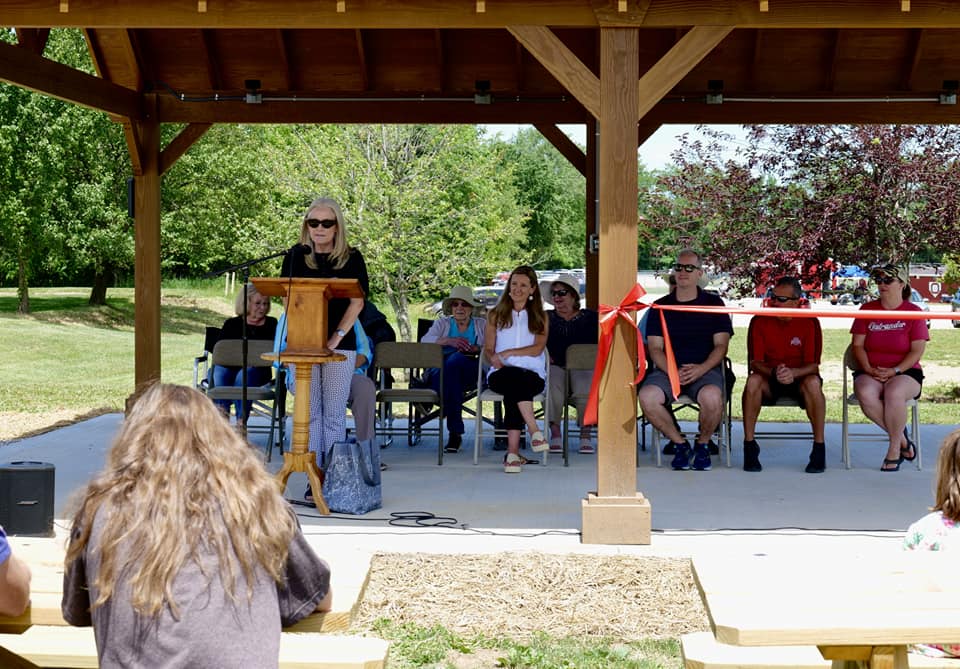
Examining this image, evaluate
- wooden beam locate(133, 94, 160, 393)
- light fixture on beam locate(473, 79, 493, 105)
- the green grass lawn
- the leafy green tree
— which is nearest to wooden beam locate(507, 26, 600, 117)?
light fixture on beam locate(473, 79, 493, 105)

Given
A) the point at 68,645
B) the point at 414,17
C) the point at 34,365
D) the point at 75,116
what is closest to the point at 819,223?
the point at 414,17

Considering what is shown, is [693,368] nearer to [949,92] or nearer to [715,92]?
[715,92]

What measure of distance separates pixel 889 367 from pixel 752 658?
5402 mm

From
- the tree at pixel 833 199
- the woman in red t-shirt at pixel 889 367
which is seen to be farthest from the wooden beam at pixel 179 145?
the tree at pixel 833 199

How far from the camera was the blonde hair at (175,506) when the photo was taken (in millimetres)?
2369

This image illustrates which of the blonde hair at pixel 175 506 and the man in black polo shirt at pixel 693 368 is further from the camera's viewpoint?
the man in black polo shirt at pixel 693 368

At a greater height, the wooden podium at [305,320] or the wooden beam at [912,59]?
the wooden beam at [912,59]

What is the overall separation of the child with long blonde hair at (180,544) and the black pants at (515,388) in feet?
19.6

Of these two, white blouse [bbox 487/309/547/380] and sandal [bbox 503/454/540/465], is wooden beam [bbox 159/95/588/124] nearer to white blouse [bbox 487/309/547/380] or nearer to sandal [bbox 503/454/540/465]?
white blouse [bbox 487/309/547/380]

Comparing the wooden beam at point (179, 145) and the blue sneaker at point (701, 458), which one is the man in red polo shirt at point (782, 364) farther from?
the wooden beam at point (179, 145)

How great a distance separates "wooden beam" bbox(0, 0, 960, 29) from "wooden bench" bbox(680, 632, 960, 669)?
11.2 feet

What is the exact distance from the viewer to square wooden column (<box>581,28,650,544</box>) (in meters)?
6.28

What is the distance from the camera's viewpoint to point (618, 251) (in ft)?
20.6

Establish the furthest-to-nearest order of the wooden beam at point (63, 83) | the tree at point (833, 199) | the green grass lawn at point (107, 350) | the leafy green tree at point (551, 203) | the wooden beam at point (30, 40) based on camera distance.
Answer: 1. the leafy green tree at point (551, 203)
2. the green grass lawn at point (107, 350)
3. the tree at point (833, 199)
4. the wooden beam at point (30, 40)
5. the wooden beam at point (63, 83)
